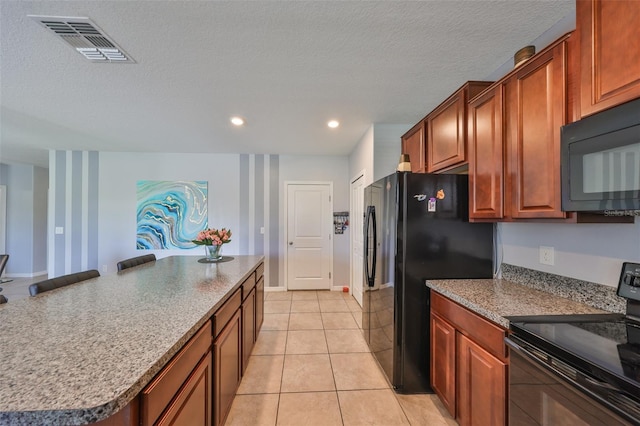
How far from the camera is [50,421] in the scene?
0.61m

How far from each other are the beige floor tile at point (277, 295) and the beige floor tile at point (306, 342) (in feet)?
4.42

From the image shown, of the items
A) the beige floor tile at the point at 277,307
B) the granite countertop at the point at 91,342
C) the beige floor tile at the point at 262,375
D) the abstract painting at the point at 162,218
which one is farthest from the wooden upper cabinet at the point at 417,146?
Result: the abstract painting at the point at 162,218

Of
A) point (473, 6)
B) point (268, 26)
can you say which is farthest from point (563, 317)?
point (268, 26)

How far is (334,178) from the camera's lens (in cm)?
474

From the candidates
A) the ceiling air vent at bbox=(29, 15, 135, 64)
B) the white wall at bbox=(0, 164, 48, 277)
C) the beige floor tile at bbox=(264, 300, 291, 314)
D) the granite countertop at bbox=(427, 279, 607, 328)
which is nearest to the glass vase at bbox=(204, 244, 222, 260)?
the beige floor tile at bbox=(264, 300, 291, 314)

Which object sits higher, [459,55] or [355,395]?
[459,55]

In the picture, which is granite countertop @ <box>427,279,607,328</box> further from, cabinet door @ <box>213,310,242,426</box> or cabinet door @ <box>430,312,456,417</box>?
cabinet door @ <box>213,310,242,426</box>

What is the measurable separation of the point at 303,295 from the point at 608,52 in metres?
4.24

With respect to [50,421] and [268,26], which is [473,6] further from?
[50,421]

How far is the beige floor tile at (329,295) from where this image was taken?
13.9 ft

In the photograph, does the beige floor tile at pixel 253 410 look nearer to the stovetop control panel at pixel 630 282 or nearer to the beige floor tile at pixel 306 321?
the beige floor tile at pixel 306 321

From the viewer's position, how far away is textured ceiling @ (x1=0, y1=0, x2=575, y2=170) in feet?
4.81

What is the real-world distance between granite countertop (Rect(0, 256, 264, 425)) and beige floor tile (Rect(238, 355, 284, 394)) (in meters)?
0.92

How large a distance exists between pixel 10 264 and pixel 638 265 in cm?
913
